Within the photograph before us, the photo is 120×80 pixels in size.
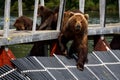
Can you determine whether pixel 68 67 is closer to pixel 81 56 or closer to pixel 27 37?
pixel 81 56

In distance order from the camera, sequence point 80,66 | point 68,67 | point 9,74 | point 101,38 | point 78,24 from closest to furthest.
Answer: point 9,74
point 78,24
point 68,67
point 80,66
point 101,38

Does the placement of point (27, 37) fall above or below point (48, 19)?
below

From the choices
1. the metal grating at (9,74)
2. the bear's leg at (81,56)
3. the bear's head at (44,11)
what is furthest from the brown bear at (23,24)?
the metal grating at (9,74)

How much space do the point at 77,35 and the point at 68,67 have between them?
2.45 ft

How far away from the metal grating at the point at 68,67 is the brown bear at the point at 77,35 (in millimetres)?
231

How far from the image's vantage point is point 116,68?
14.4 metres

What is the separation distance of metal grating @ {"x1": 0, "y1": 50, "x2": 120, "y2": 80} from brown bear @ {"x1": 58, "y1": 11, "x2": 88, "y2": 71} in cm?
23

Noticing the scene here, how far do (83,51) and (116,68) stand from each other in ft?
4.34

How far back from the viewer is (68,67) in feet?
43.6

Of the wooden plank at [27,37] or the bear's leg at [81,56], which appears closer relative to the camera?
the wooden plank at [27,37]

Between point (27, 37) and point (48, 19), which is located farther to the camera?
point (48, 19)

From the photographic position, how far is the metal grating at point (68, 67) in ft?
41.2

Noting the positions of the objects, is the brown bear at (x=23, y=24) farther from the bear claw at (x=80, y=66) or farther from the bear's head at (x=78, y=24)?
the bear claw at (x=80, y=66)

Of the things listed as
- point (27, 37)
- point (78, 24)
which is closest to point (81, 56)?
point (78, 24)
